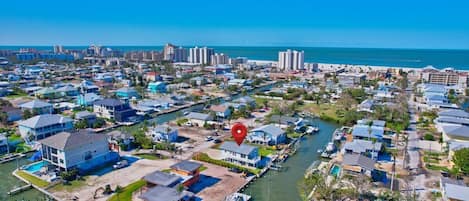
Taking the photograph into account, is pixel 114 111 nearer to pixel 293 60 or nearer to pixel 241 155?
pixel 241 155

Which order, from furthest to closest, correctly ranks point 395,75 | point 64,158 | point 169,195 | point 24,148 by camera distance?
point 395,75 < point 24,148 < point 64,158 < point 169,195

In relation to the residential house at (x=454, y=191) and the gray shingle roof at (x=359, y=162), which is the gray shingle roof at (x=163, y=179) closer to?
the gray shingle roof at (x=359, y=162)

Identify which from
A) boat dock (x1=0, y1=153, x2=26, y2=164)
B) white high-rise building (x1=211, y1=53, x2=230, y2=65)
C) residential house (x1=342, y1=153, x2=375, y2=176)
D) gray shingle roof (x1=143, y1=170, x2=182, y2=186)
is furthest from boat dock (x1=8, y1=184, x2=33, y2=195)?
white high-rise building (x1=211, y1=53, x2=230, y2=65)

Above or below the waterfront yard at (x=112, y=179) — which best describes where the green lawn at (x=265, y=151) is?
above

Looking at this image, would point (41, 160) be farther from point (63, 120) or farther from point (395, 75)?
point (395, 75)

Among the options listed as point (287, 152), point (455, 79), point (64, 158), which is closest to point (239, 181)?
point (287, 152)

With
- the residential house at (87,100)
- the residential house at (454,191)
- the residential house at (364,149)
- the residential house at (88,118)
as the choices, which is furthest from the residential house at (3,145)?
the residential house at (454,191)
